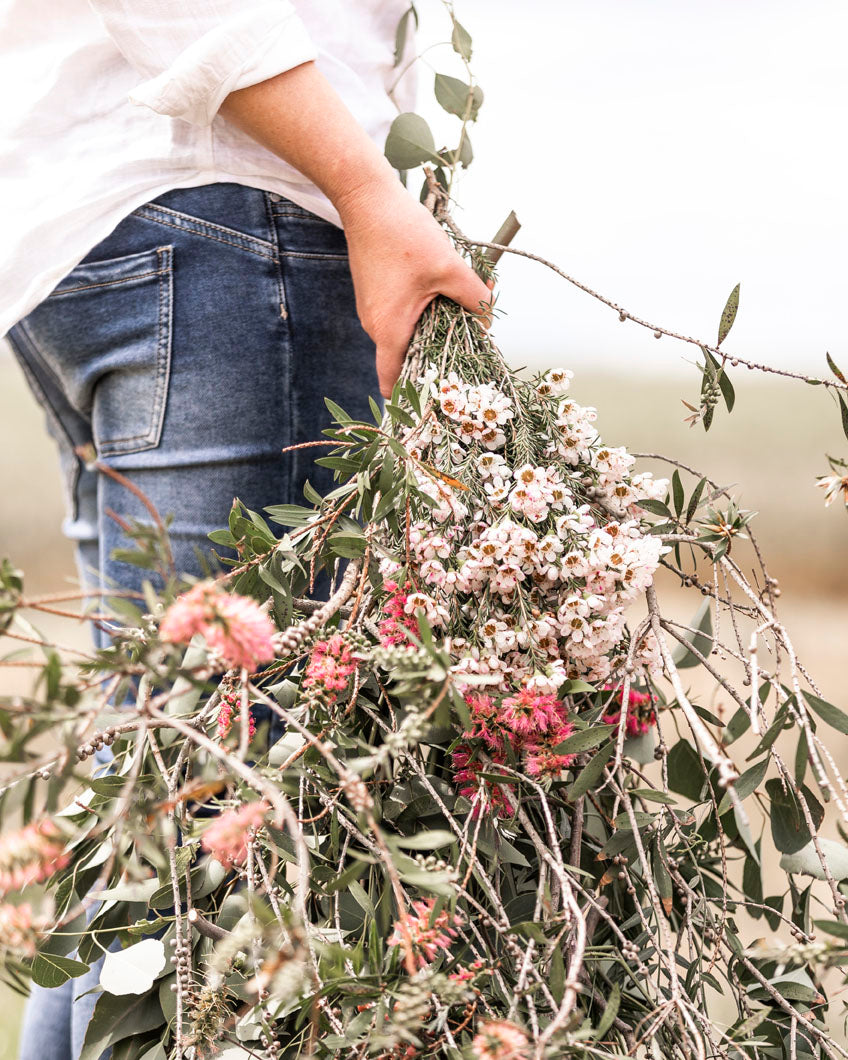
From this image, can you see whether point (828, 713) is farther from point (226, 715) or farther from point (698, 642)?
point (226, 715)

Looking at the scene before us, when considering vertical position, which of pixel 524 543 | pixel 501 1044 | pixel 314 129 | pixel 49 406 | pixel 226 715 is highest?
pixel 314 129

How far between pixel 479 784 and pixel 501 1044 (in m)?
0.19

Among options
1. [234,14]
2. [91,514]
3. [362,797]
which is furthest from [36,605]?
[91,514]

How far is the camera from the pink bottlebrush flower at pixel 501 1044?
15.4 inches

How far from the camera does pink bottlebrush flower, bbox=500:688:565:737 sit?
553mm

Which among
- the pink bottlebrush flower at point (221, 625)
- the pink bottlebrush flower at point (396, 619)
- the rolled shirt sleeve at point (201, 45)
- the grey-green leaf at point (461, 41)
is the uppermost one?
the grey-green leaf at point (461, 41)

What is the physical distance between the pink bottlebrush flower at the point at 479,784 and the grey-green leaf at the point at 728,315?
345 millimetres

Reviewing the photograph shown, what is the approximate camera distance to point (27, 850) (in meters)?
0.39

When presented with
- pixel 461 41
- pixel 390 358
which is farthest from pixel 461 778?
pixel 461 41

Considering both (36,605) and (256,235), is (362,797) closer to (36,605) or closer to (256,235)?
(36,605)

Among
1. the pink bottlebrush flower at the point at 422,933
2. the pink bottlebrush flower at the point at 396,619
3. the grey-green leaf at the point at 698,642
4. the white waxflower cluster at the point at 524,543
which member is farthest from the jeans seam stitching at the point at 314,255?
the pink bottlebrush flower at the point at 422,933

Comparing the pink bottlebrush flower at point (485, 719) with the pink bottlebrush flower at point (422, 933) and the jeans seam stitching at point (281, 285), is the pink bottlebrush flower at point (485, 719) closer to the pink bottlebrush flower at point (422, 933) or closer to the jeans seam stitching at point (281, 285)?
the pink bottlebrush flower at point (422, 933)

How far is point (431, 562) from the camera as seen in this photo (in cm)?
59

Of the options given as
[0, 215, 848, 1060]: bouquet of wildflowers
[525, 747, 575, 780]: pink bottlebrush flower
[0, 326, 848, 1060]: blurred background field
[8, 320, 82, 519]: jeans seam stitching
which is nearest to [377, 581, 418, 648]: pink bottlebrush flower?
[0, 215, 848, 1060]: bouquet of wildflowers
